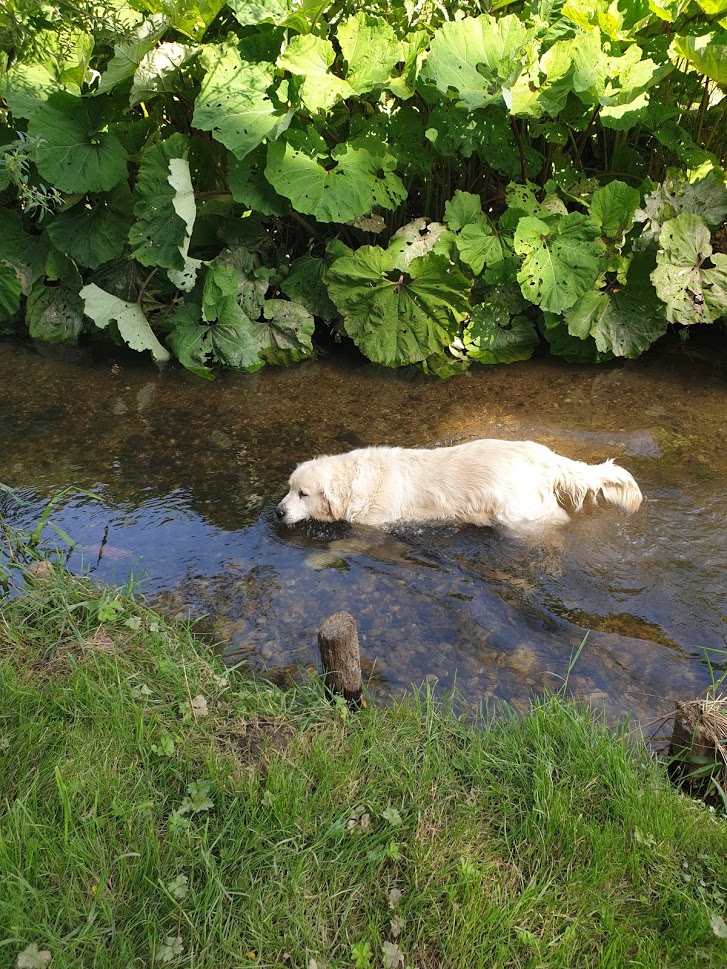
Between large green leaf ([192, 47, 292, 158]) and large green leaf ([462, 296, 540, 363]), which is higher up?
Result: large green leaf ([192, 47, 292, 158])

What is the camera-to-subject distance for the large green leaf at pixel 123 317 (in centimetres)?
665

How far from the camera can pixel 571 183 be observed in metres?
6.82

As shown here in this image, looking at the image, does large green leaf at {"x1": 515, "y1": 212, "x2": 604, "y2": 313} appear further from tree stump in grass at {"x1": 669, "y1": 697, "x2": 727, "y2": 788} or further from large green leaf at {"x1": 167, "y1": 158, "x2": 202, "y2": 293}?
tree stump in grass at {"x1": 669, "y1": 697, "x2": 727, "y2": 788}

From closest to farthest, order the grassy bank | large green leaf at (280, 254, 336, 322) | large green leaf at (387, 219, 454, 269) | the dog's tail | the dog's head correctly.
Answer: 1. the grassy bank
2. the dog's tail
3. the dog's head
4. large green leaf at (387, 219, 454, 269)
5. large green leaf at (280, 254, 336, 322)

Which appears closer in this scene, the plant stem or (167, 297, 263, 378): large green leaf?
the plant stem

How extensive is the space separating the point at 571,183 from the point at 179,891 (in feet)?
20.3

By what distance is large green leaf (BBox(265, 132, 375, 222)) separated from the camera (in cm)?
620

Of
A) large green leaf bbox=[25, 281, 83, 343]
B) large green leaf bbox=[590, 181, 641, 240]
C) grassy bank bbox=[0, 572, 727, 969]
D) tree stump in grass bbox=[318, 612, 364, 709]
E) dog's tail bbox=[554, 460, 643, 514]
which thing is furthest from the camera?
large green leaf bbox=[25, 281, 83, 343]

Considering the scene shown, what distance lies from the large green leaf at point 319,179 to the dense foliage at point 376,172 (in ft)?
0.06

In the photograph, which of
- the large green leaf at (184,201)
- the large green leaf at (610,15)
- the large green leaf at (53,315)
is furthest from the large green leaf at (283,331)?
the large green leaf at (610,15)

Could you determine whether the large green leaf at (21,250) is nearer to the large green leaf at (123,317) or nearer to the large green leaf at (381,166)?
the large green leaf at (123,317)

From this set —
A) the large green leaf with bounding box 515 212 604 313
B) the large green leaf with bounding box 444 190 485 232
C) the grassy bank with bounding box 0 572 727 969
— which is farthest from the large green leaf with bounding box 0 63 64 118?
the grassy bank with bounding box 0 572 727 969

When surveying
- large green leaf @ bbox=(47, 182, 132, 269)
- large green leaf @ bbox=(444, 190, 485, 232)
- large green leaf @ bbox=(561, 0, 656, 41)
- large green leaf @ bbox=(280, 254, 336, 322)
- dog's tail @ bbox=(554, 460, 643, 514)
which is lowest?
dog's tail @ bbox=(554, 460, 643, 514)

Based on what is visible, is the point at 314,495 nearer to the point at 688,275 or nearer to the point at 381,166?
the point at 381,166
